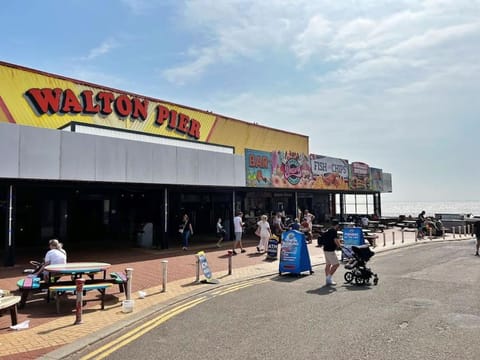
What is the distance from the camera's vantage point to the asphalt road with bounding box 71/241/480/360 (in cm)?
589

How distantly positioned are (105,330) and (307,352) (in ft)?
12.0

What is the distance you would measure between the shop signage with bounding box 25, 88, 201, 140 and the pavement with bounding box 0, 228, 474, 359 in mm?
7662

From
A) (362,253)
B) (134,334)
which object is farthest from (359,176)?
(134,334)

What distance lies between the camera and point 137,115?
2417 centimetres

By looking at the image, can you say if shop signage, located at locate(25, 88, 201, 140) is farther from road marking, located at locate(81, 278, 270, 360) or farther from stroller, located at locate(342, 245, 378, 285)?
stroller, located at locate(342, 245, 378, 285)

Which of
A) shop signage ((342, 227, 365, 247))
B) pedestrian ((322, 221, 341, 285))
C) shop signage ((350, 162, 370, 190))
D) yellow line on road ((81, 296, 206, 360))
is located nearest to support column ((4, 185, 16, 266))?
yellow line on road ((81, 296, 206, 360))

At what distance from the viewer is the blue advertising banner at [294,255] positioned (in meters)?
12.7

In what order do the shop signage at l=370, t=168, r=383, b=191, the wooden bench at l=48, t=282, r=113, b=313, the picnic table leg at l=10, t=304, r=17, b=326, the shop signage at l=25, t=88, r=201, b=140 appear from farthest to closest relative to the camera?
the shop signage at l=370, t=168, r=383, b=191 → the shop signage at l=25, t=88, r=201, b=140 → the wooden bench at l=48, t=282, r=113, b=313 → the picnic table leg at l=10, t=304, r=17, b=326

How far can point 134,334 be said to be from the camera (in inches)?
275

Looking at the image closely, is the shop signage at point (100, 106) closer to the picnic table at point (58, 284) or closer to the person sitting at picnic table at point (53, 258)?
the person sitting at picnic table at point (53, 258)

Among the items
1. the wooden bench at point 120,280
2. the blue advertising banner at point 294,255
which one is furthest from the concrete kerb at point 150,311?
the wooden bench at point 120,280

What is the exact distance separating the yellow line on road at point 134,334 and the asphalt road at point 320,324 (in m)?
0.02

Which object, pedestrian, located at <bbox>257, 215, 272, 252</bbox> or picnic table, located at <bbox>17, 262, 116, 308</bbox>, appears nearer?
picnic table, located at <bbox>17, 262, 116, 308</bbox>

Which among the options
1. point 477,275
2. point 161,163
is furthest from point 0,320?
point 477,275
